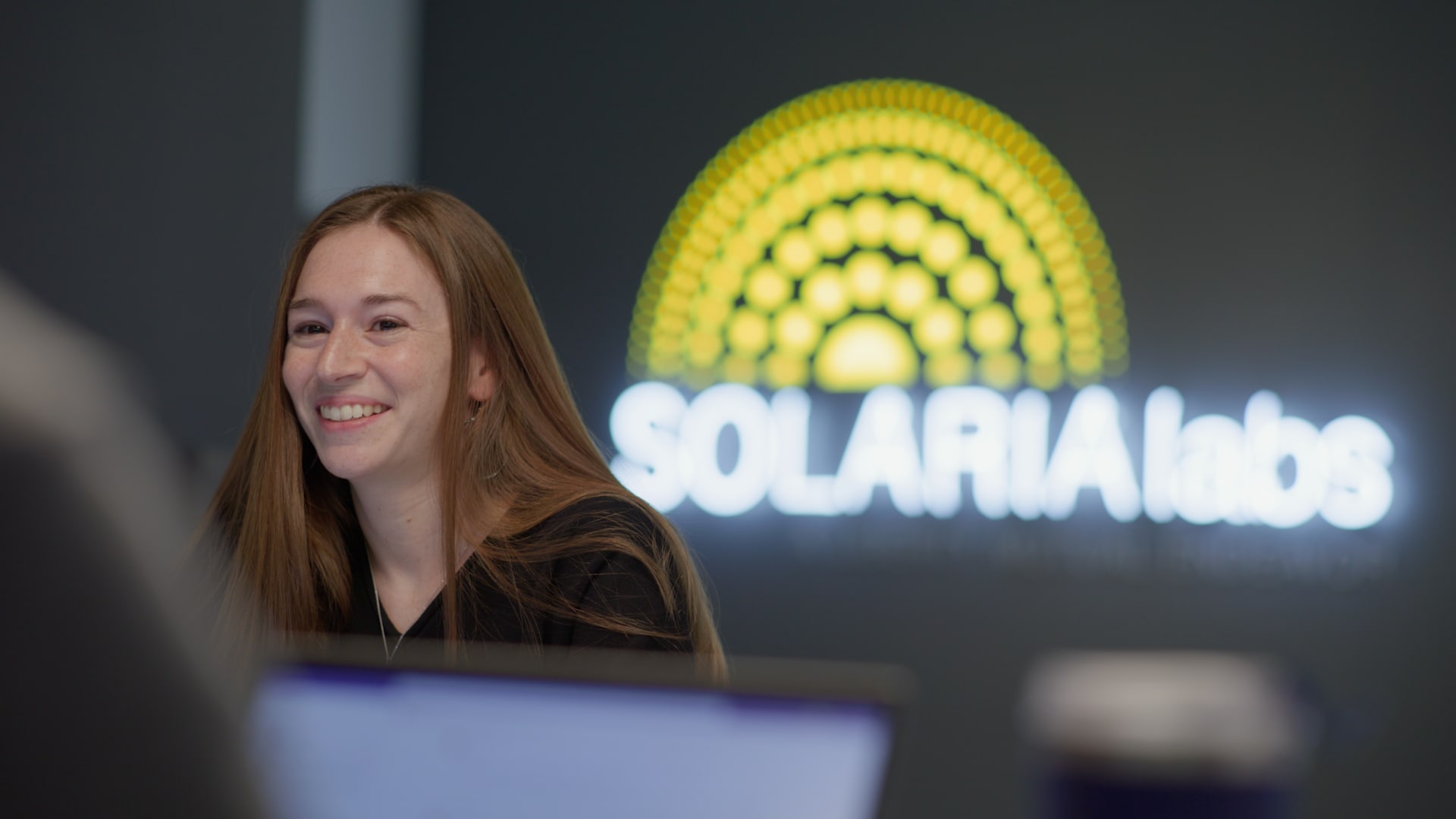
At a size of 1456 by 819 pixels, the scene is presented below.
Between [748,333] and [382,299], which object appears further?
[748,333]

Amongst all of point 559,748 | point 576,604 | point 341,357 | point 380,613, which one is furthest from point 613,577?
point 559,748

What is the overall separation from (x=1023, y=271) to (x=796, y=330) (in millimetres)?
670

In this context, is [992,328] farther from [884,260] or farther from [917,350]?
[884,260]

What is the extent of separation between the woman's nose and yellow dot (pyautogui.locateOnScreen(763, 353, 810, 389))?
227cm

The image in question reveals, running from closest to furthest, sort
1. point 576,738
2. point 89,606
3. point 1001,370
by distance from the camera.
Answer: point 89,606 → point 576,738 → point 1001,370

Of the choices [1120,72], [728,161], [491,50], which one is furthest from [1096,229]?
[491,50]

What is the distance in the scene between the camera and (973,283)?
358cm

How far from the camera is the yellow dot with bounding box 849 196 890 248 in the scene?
12.0 ft

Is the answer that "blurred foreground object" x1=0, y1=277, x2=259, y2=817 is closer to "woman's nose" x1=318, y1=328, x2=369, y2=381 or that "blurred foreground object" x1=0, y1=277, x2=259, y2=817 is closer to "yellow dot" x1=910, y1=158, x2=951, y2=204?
"woman's nose" x1=318, y1=328, x2=369, y2=381

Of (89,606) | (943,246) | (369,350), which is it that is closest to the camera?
(89,606)

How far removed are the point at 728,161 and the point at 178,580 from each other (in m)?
3.57

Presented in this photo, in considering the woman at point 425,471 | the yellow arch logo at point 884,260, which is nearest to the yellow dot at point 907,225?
the yellow arch logo at point 884,260

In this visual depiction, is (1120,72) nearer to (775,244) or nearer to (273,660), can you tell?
(775,244)

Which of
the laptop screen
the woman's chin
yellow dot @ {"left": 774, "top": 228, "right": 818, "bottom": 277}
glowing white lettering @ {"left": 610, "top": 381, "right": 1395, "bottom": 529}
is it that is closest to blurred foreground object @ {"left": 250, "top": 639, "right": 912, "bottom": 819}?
the laptop screen
